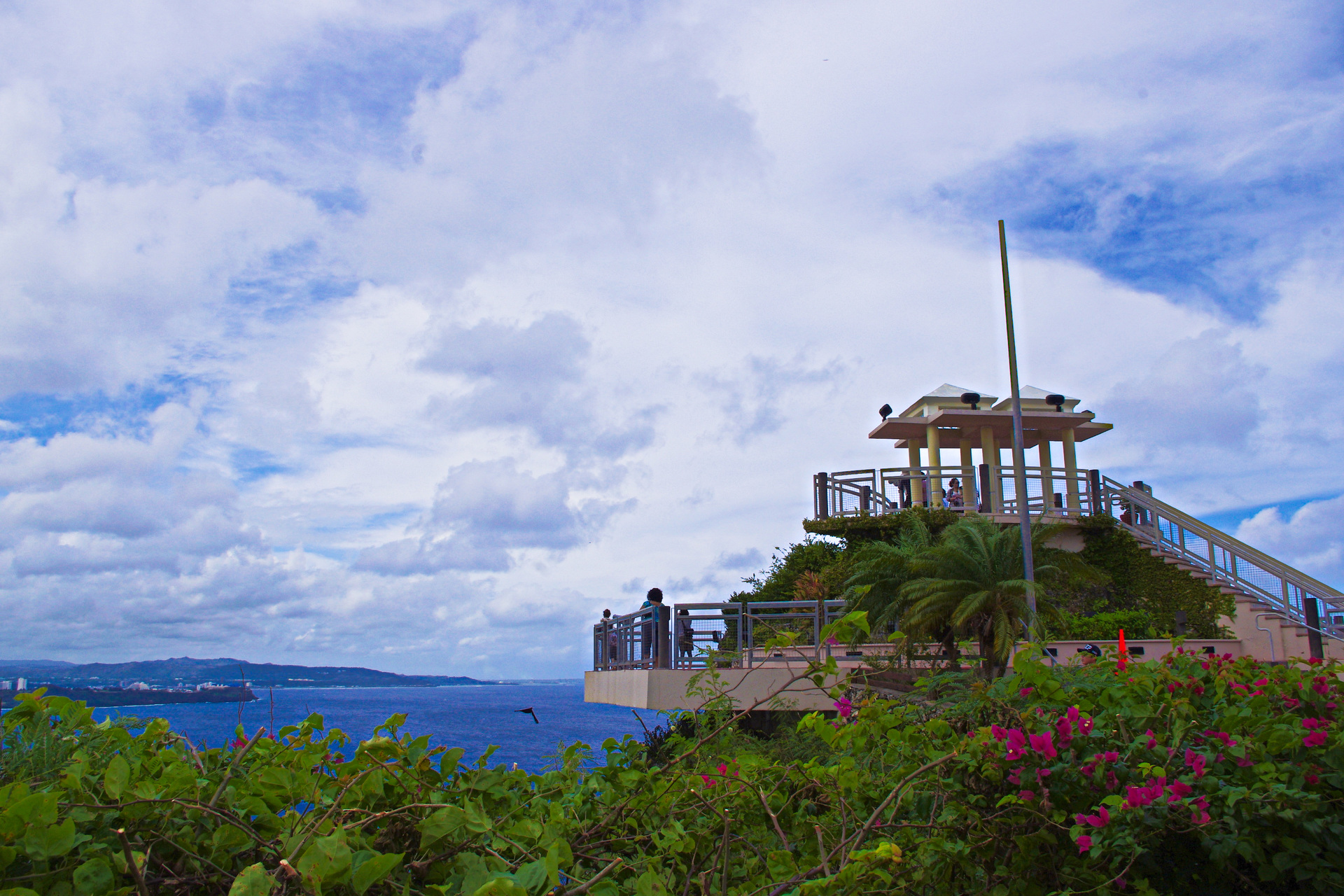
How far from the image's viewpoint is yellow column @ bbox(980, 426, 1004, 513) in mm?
22781

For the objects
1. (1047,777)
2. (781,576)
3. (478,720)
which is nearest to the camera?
(1047,777)

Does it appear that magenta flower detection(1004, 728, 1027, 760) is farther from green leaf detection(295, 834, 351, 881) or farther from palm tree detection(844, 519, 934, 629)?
palm tree detection(844, 519, 934, 629)

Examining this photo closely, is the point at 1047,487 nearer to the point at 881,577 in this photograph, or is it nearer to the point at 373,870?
the point at 881,577

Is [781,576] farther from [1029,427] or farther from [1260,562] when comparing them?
[1260,562]

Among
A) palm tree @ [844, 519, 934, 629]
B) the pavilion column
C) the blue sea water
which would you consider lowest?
the blue sea water

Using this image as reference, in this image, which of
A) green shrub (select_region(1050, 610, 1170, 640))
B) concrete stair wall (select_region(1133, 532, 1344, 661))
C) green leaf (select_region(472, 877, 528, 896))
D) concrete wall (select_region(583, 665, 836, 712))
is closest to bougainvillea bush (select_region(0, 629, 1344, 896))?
green leaf (select_region(472, 877, 528, 896))

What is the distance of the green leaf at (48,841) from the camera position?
1378 millimetres

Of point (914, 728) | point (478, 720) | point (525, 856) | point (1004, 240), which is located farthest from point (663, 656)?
point (478, 720)

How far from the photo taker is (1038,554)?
15.5 meters

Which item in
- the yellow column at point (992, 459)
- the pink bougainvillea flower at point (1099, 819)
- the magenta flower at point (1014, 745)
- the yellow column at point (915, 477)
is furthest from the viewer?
the yellow column at point (915, 477)

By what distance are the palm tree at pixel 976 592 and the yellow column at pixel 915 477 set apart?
9.32 m

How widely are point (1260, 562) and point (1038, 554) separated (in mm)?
7562

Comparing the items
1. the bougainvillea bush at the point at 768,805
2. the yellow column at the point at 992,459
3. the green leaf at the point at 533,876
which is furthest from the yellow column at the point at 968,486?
the green leaf at the point at 533,876

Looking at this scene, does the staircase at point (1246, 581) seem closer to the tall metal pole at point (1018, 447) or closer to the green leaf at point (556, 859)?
the tall metal pole at point (1018, 447)
